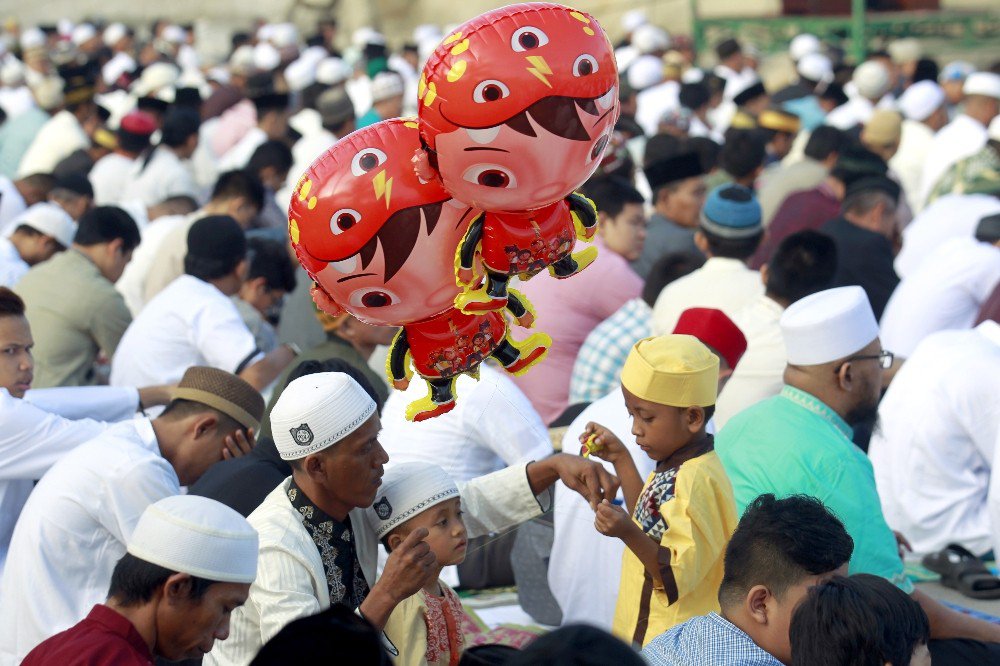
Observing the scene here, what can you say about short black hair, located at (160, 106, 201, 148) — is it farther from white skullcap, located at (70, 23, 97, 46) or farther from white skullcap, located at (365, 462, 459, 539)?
white skullcap, located at (70, 23, 97, 46)

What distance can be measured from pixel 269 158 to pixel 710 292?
12.5 feet

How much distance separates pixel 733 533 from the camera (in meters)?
2.91

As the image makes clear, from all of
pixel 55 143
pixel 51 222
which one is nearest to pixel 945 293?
pixel 51 222

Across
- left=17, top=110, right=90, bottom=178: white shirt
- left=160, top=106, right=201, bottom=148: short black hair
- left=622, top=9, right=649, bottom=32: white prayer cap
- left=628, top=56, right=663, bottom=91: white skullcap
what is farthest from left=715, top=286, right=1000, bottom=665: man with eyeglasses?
left=622, top=9, right=649, bottom=32: white prayer cap

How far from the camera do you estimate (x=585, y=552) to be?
3881 millimetres

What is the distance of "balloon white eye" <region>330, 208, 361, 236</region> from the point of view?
2584 millimetres

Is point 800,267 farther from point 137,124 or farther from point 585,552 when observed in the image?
point 137,124

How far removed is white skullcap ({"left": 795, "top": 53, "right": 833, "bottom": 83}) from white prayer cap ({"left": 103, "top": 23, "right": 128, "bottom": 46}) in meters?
8.77

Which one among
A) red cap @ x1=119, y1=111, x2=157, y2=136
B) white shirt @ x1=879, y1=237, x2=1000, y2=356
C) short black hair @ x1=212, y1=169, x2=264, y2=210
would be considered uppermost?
short black hair @ x1=212, y1=169, x2=264, y2=210

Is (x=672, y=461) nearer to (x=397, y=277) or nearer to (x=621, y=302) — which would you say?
(x=397, y=277)

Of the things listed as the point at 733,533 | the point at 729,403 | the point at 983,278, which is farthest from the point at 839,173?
the point at 733,533

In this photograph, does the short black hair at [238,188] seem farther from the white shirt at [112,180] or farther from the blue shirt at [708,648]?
the blue shirt at [708,648]

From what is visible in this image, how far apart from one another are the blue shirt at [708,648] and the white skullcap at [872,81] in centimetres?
940

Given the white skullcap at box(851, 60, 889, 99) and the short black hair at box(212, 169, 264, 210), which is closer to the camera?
the short black hair at box(212, 169, 264, 210)
